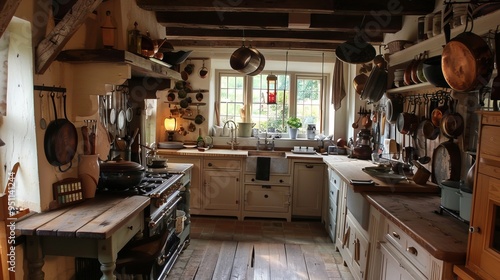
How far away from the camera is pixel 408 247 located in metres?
1.80

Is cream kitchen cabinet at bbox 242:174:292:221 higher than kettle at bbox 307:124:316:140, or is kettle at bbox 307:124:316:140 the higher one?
kettle at bbox 307:124:316:140

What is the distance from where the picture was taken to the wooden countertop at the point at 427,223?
1.48 m

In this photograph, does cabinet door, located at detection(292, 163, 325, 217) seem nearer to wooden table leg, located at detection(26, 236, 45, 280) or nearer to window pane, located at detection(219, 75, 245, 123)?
window pane, located at detection(219, 75, 245, 123)

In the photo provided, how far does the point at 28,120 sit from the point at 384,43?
349 centimetres

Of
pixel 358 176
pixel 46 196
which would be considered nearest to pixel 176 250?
pixel 46 196

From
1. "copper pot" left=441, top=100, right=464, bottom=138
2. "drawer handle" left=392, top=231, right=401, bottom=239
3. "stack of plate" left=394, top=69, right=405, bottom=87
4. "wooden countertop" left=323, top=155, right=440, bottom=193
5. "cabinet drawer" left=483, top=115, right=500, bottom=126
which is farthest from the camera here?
"stack of plate" left=394, top=69, right=405, bottom=87

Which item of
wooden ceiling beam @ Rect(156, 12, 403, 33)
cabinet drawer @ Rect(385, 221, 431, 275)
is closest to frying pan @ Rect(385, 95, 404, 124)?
wooden ceiling beam @ Rect(156, 12, 403, 33)

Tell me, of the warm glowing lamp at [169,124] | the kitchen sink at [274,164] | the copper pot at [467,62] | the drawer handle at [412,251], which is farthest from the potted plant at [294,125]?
the drawer handle at [412,251]

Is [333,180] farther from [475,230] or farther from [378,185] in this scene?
[475,230]

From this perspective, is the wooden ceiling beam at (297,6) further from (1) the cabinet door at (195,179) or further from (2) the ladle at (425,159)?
(1) the cabinet door at (195,179)

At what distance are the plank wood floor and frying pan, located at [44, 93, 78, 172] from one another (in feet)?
4.94

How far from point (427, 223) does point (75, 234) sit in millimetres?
1724

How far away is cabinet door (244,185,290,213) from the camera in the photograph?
4500 millimetres

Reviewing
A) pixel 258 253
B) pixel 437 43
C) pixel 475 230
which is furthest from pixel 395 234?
pixel 258 253
